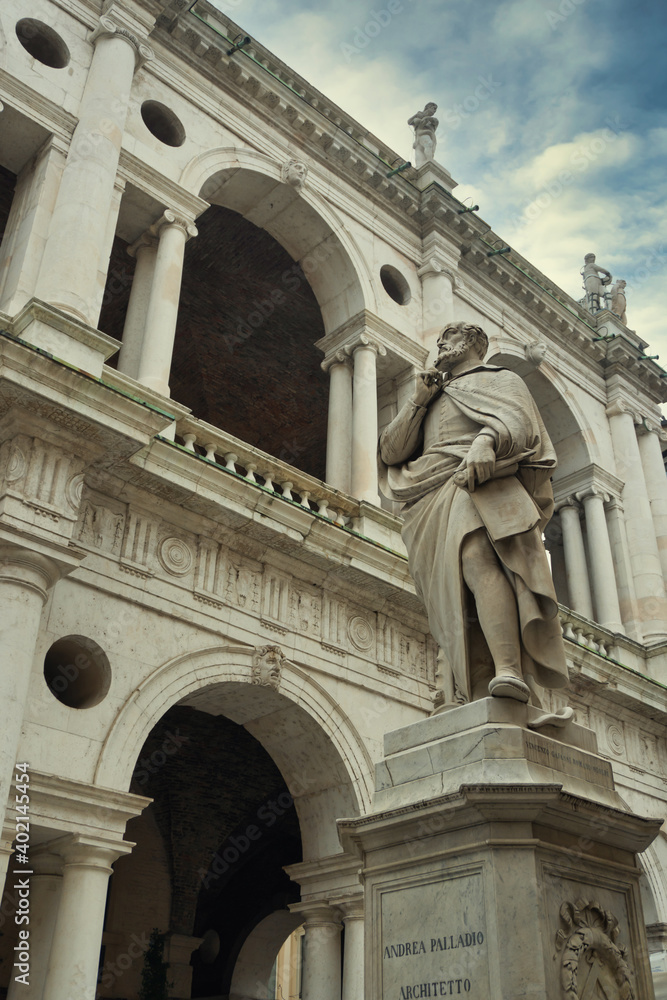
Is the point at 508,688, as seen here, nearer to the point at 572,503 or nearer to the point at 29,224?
the point at 29,224

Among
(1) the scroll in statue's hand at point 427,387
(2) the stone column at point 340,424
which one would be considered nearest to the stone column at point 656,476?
(2) the stone column at point 340,424

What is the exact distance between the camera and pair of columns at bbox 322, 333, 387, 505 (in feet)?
44.1

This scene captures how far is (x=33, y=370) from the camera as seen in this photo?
8.61m

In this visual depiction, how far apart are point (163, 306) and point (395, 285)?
5.26 meters

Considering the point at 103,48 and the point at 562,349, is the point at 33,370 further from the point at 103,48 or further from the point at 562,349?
the point at 562,349

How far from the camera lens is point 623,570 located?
703 inches

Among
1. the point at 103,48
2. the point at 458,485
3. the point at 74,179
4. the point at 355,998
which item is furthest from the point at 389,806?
the point at 103,48

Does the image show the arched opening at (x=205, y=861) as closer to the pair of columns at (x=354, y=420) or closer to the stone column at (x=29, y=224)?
the pair of columns at (x=354, y=420)

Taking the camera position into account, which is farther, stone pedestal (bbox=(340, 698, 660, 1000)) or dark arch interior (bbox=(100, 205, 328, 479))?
dark arch interior (bbox=(100, 205, 328, 479))

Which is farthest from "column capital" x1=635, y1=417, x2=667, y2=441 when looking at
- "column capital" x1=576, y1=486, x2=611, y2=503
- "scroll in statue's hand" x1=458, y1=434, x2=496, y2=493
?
"scroll in statue's hand" x1=458, y1=434, x2=496, y2=493

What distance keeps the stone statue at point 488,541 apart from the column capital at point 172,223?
25.8 feet

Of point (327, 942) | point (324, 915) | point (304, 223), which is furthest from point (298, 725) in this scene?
point (304, 223)

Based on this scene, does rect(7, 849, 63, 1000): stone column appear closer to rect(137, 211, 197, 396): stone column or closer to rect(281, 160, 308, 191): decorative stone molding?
rect(137, 211, 197, 396): stone column

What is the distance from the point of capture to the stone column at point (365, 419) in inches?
523
